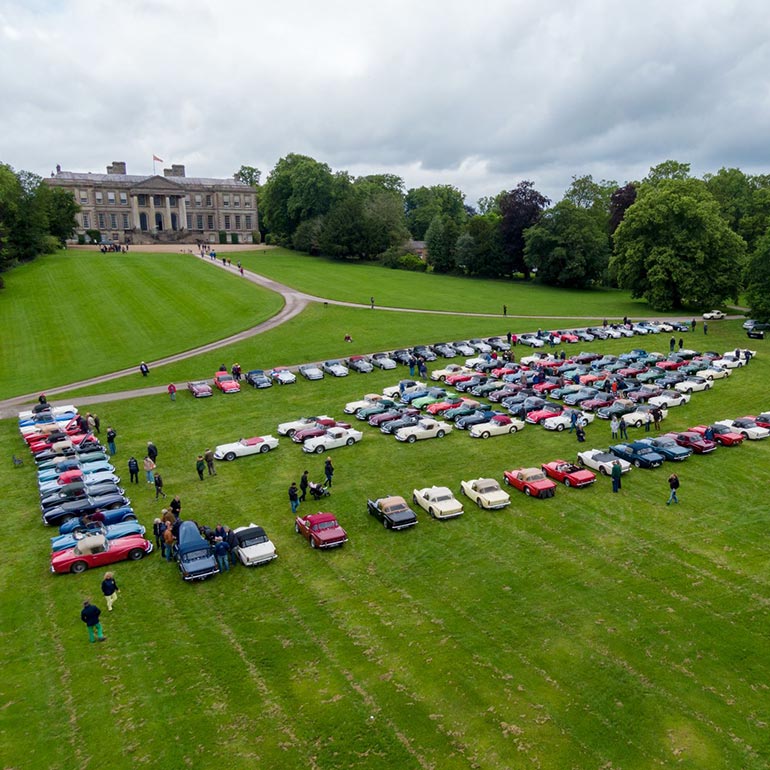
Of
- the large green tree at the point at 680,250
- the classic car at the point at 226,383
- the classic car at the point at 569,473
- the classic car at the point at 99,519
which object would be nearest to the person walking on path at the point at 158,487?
the classic car at the point at 99,519

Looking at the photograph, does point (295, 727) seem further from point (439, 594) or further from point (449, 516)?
point (449, 516)

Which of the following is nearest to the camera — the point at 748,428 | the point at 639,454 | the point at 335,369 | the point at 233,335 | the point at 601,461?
the point at 601,461

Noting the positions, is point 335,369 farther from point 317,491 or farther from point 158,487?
point 158,487

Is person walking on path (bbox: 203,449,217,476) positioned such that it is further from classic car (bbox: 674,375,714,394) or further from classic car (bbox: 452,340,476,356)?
classic car (bbox: 674,375,714,394)

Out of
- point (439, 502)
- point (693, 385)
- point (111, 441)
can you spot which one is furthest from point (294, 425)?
point (693, 385)

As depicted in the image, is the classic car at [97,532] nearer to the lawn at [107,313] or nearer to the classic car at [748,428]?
the lawn at [107,313]
